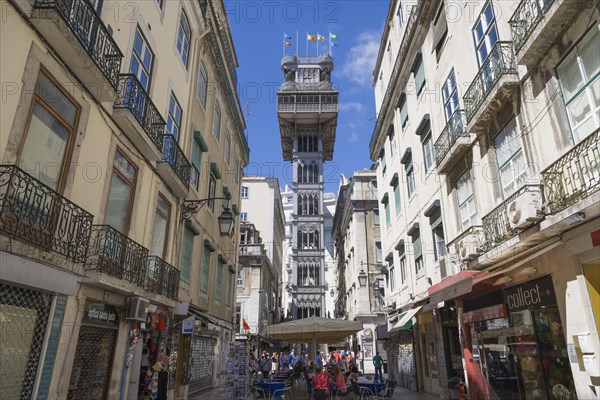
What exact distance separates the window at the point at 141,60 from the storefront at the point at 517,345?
1029 centimetres

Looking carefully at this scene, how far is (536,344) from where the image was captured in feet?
26.7

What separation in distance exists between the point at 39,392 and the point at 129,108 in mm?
5517

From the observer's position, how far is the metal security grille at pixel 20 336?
565 centimetres

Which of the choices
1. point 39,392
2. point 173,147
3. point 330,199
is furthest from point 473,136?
point 330,199

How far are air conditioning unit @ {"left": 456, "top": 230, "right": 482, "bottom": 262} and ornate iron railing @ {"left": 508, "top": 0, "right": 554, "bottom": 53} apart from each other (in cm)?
433

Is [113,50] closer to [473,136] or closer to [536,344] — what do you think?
[473,136]

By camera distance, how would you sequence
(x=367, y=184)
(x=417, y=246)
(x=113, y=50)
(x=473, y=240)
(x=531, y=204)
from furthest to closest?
(x=367, y=184) → (x=417, y=246) → (x=473, y=240) → (x=113, y=50) → (x=531, y=204)

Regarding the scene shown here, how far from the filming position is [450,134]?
11.8m

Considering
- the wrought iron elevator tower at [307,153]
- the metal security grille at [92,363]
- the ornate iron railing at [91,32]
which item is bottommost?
the metal security grille at [92,363]

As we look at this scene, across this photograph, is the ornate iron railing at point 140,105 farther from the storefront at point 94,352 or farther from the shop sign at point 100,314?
the storefront at point 94,352

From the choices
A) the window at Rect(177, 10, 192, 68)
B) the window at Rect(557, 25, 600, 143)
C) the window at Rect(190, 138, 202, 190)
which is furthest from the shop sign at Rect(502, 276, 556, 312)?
the window at Rect(177, 10, 192, 68)

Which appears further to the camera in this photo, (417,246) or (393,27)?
(393,27)

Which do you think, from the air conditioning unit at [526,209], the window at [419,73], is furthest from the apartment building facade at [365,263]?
the air conditioning unit at [526,209]

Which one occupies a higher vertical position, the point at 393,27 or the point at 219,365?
the point at 393,27
